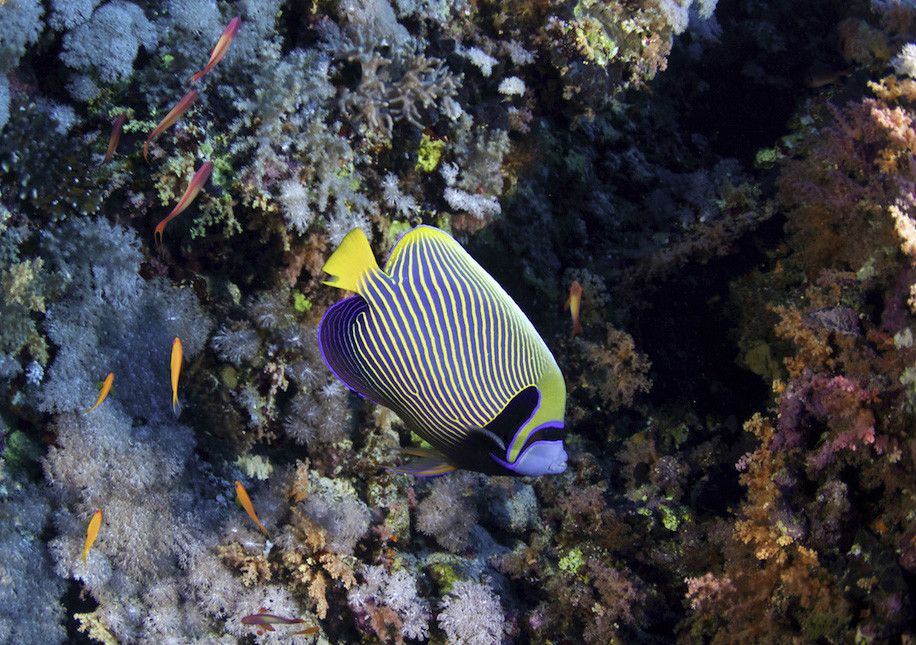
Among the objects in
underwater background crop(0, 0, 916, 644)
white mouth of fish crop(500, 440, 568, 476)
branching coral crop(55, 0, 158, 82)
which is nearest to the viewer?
white mouth of fish crop(500, 440, 568, 476)

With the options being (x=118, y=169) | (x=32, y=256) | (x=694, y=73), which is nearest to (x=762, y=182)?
(x=694, y=73)

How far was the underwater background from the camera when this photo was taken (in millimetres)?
3098

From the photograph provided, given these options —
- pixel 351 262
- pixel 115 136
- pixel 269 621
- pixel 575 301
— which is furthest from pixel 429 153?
pixel 269 621

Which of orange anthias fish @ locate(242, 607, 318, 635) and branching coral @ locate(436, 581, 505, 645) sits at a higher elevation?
branching coral @ locate(436, 581, 505, 645)

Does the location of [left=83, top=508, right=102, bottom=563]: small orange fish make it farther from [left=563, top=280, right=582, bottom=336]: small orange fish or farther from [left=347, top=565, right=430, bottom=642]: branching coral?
[left=563, top=280, right=582, bottom=336]: small orange fish

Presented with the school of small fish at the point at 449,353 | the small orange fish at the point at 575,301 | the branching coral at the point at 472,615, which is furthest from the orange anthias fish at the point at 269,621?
the small orange fish at the point at 575,301

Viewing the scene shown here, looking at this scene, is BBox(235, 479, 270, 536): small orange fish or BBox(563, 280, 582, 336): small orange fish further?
BBox(563, 280, 582, 336): small orange fish

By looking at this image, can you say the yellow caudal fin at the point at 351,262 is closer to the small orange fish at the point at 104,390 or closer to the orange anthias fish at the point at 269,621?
the small orange fish at the point at 104,390

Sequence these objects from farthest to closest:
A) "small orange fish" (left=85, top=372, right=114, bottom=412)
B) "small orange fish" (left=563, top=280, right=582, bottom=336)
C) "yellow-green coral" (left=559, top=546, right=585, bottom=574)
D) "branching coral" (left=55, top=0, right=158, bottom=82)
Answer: "small orange fish" (left=563, top=280, right=582, bottom=336)
"yellow-green coral" (left=559, top=546, right=585, bottom=574)
"branching coral" (left=55, top=0, right=158, bottom=82)
"small orange fish" (left=85, top=372, right=114, bottom=412)

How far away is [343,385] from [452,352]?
1863mm

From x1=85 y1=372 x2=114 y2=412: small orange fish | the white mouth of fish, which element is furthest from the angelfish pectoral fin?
x1=85 y1=372 x2=114 y2=412: small orange fish

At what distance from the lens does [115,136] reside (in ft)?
10.0

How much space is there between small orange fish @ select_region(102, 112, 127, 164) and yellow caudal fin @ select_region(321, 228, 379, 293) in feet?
6.12

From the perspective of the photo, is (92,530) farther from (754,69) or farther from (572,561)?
(754,69)
